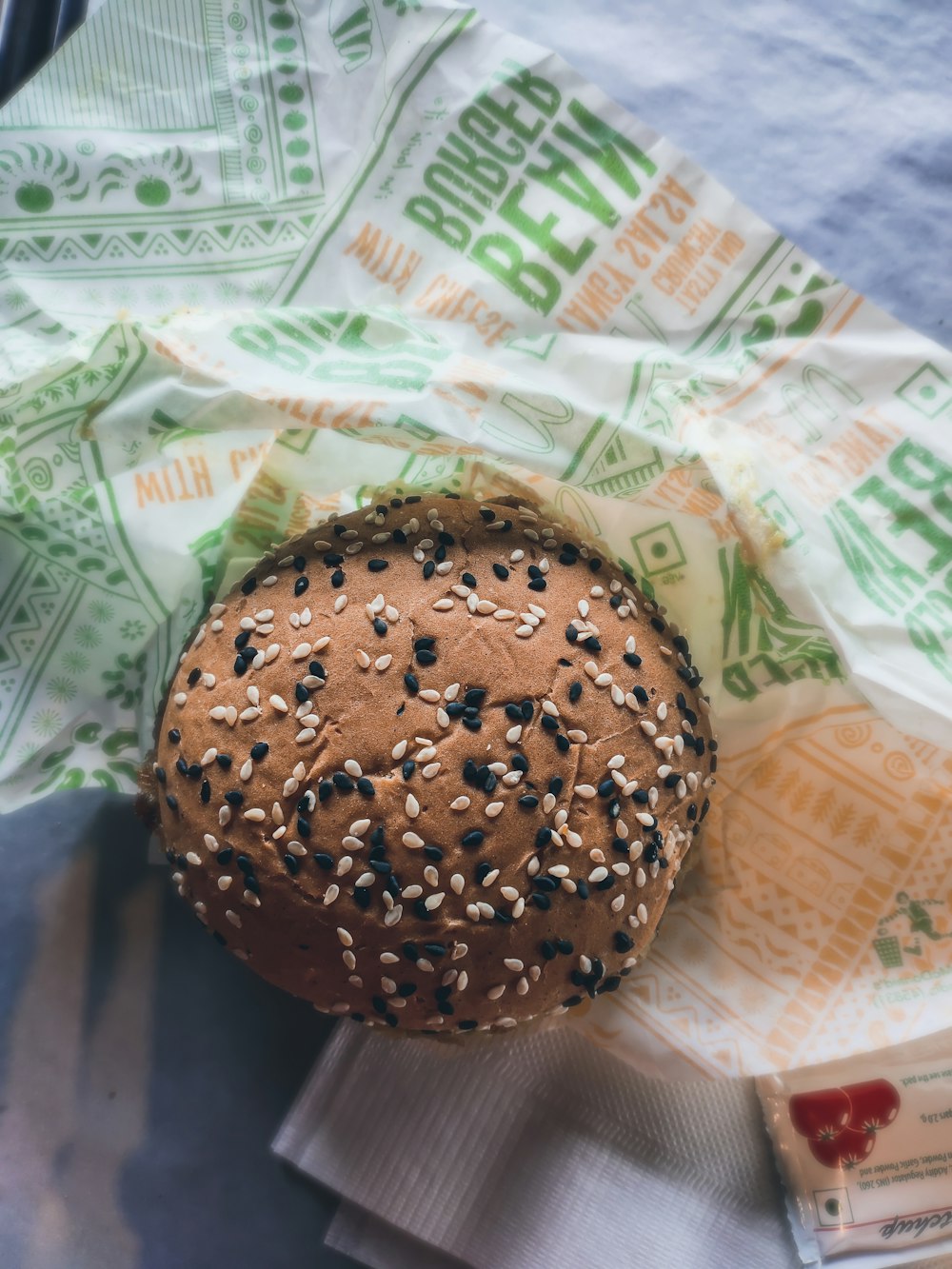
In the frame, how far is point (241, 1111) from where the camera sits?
1.32 metres

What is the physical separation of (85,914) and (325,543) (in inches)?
25.1

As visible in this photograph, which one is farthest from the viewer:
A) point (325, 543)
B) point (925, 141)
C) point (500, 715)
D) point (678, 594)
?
point (925, 141)

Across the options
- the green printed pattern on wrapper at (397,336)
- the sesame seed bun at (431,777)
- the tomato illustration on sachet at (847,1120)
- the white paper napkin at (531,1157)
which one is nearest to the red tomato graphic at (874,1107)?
the tomato illustration on sachet at (847,1120)

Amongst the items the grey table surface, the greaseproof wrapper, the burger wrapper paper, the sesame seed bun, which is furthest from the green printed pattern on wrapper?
the greaseproof wrapper

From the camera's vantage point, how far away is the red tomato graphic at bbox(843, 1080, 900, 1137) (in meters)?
1.26

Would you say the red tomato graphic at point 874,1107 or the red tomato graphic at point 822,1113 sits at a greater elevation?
the red tomato graphic at point 874,1107

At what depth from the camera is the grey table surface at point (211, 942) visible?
50.9 inches

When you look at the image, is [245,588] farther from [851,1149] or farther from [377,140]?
[851,1149]

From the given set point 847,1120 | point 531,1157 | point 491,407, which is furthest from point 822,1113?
point 491,407

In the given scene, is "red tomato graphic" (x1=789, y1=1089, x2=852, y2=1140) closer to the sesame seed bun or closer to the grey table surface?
the sesame seed bun

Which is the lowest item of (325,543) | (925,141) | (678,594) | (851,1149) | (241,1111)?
(241,1111)

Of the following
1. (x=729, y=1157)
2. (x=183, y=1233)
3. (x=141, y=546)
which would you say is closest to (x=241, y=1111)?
(x=183, y=1233)

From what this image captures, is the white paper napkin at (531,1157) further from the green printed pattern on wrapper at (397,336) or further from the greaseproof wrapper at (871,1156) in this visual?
the green printed pattern on wrapper at (397,336)

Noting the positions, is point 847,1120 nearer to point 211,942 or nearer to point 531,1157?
point 531,1157
